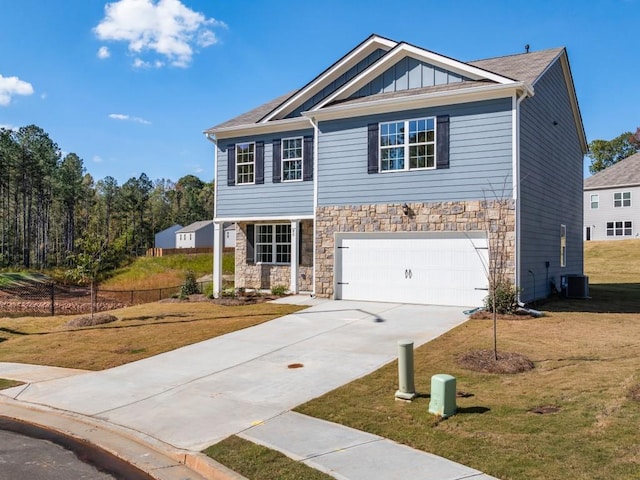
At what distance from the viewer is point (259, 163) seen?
1902 centimetres

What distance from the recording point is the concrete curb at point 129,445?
5152 mm

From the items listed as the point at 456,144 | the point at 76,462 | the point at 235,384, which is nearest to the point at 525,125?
the point at 456,144

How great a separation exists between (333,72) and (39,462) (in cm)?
1537

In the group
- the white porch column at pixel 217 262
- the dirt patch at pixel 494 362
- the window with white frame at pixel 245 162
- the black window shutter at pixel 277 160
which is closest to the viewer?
the dirt patch at pixel 494 362

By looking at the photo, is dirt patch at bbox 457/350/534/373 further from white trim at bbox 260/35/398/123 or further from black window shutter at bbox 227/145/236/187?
black window shutter at bbox 227/145/236/187

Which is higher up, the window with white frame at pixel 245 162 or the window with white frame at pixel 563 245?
the window with white frame at pixel 245 162

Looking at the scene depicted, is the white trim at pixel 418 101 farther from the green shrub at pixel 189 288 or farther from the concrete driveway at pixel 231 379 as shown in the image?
the green shrub at pixel 189 288

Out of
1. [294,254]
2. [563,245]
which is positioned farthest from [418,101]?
[563,245]

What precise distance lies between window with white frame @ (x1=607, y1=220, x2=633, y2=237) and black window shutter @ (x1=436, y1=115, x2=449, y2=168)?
3291cm

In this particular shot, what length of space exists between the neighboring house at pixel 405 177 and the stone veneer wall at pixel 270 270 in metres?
0.06

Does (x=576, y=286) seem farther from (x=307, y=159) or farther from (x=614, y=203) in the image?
(x=614, y=203)

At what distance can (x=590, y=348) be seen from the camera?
935 centimetres

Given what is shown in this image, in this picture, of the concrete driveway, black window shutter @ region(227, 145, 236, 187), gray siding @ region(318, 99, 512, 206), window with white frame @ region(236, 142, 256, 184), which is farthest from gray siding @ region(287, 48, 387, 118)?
the concrete driveway

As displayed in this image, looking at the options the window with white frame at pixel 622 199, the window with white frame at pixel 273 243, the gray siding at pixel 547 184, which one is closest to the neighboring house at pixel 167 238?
the window with white frame at pixel 273 243
